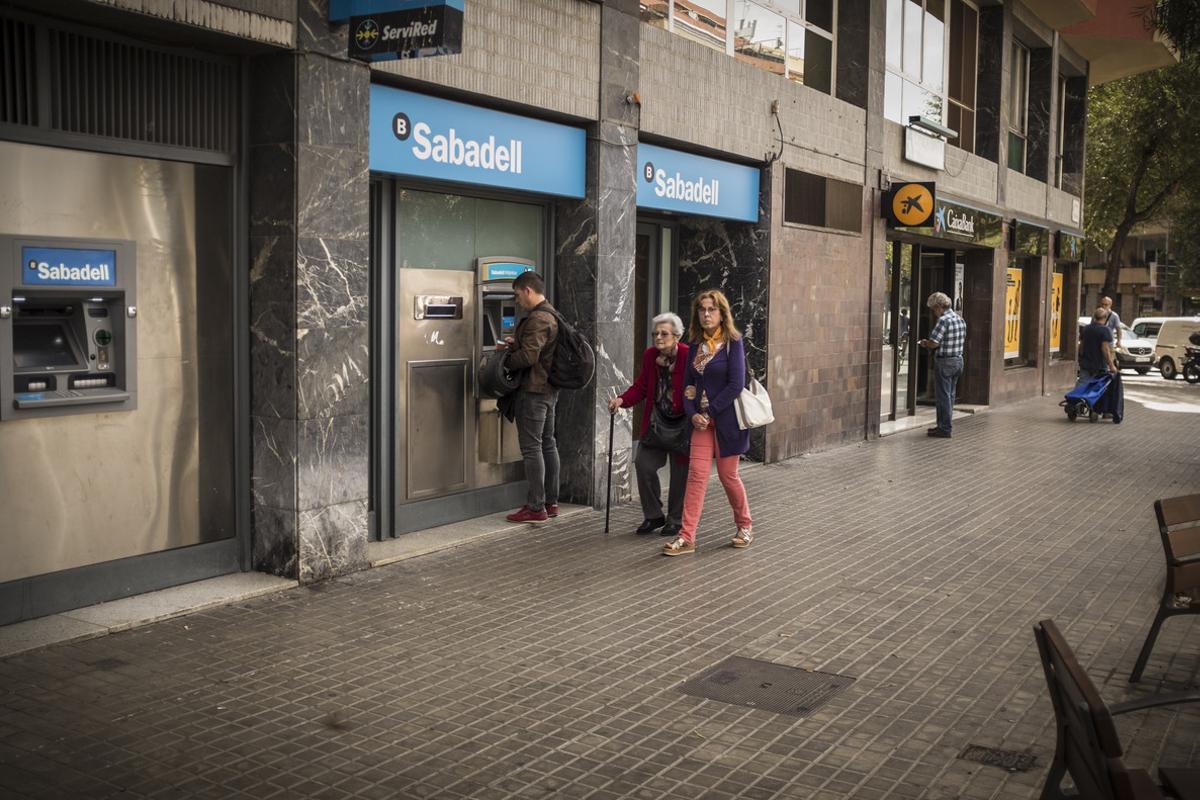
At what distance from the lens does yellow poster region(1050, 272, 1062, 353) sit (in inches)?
Answer: 973

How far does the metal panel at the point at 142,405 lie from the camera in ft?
19.6

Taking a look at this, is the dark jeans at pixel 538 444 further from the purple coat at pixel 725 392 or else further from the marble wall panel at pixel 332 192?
the marble wall panel at pixel 332 192

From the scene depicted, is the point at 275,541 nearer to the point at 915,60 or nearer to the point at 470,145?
the point at 470,145

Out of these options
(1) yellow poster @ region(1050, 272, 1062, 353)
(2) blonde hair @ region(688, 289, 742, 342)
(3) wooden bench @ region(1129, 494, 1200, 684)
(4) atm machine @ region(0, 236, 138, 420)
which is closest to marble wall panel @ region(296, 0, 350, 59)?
(4) atm machine @ region(0, 236, 138, 420)

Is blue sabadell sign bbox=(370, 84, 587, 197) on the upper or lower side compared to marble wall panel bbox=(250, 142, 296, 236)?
upper

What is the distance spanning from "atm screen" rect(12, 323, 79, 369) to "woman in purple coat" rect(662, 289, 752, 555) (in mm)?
3927

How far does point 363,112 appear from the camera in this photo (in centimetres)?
724

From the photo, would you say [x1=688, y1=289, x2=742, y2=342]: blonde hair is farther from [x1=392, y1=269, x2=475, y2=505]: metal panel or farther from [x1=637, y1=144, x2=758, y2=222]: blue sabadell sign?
[x1=637, y1=144, x2=758, y2=222]: blue sabadell sign

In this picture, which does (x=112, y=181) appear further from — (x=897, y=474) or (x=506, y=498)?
(x=897, y=474)

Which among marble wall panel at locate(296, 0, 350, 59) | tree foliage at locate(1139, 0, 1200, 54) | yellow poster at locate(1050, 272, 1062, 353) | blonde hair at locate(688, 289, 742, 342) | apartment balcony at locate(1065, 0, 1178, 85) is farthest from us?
yellow poster at locate(1050, 272, 1062, 353)

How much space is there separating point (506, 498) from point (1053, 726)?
17.0 feet

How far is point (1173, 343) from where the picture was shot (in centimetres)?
3183

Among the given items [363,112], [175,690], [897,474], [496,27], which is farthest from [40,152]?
[897,474]

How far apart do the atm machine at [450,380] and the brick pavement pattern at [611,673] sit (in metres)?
0.72
